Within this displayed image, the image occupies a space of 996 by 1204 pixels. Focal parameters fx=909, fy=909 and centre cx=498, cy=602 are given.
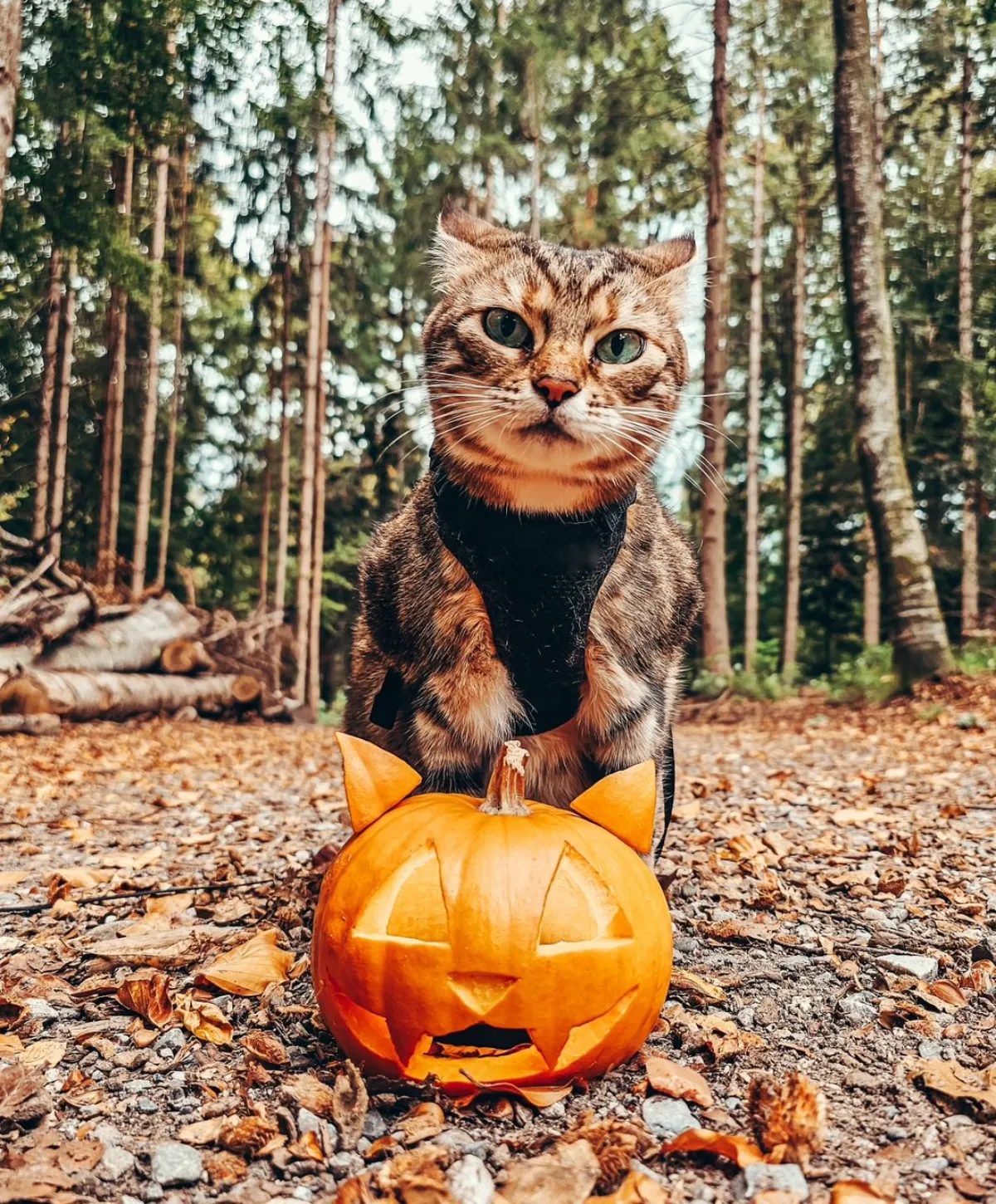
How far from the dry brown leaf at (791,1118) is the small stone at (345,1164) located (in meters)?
0.72

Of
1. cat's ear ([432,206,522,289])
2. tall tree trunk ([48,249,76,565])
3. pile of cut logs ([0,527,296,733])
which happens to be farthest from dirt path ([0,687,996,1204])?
tall tree trunk ([48,249,76,565])

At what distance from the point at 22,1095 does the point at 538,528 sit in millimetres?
1761

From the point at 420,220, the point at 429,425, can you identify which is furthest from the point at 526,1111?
the point at 420,220

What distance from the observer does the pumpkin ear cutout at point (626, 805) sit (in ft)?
7.05

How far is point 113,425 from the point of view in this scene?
13.4m

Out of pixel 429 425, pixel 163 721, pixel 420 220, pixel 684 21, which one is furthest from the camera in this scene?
pixel 420 220

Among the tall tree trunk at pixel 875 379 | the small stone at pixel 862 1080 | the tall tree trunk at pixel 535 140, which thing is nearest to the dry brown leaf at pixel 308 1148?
the small stone at pixel 862 1080

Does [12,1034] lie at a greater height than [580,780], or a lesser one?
lesser

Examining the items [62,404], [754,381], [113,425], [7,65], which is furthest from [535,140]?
[7,65]

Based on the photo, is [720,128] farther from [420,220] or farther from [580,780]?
[580,780]

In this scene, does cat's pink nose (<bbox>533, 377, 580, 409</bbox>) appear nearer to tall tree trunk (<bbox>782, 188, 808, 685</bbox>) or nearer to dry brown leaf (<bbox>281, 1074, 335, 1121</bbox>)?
dry brown leaf (<bbox>281, 1074, 335, 1121</bbox>)

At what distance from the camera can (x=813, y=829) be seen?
14.1 ft

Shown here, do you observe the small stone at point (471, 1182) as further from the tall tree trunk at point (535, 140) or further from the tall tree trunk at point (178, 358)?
the tall tree trunk at point (535, 140)

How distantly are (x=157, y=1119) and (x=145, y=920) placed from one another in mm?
1330
